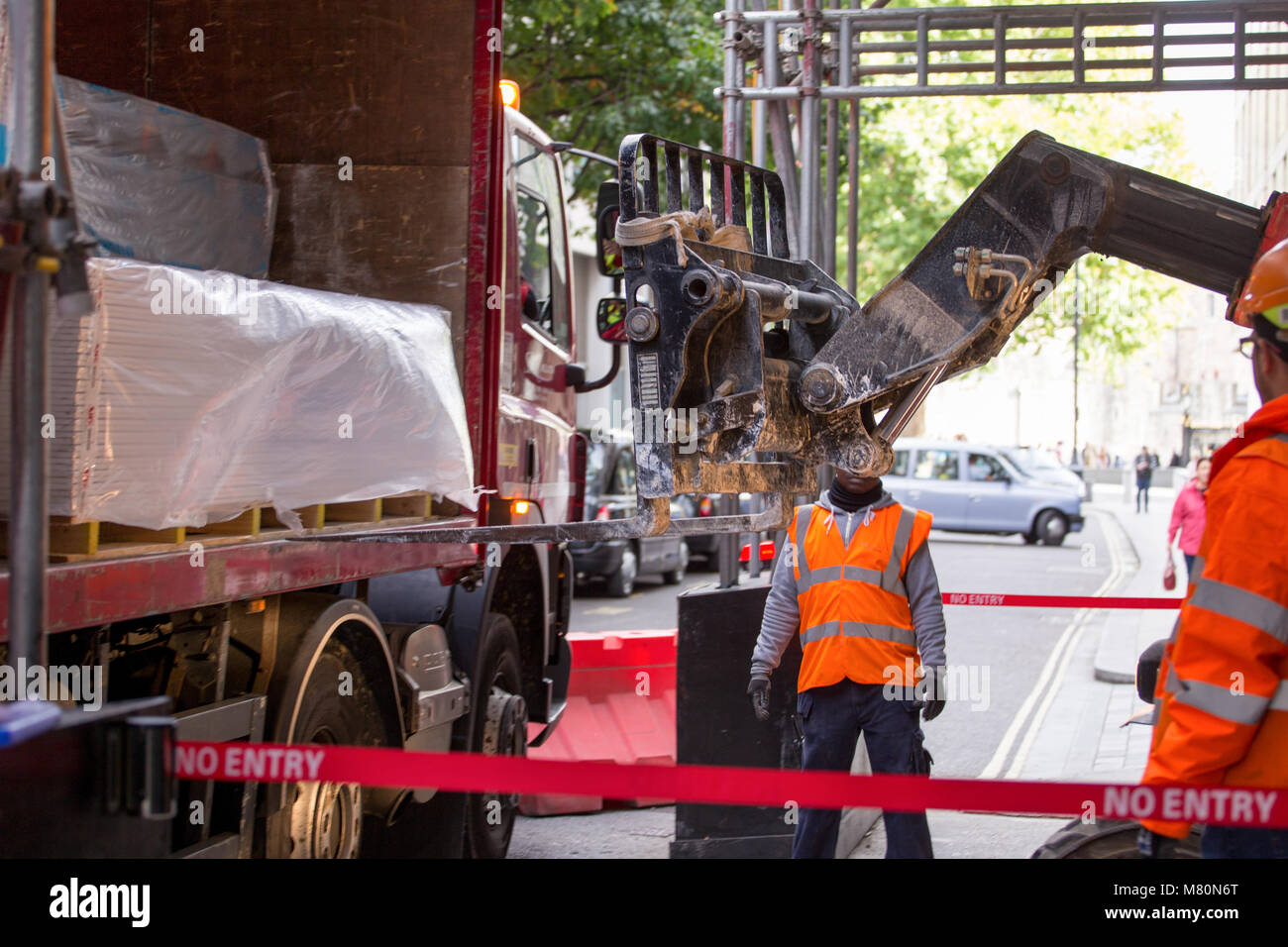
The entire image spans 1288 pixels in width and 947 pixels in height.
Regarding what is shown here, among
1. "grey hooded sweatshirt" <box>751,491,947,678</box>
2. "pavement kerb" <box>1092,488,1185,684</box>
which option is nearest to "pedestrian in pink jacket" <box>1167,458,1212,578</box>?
"pavement kerb" <box>1092,488,1185,684</box>

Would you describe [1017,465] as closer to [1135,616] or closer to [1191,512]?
[1135,616]

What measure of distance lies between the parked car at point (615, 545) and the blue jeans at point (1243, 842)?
12318 millimetres

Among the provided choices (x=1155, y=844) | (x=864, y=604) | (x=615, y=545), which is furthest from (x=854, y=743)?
(x=615, y=545)

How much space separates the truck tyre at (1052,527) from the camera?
2445cm

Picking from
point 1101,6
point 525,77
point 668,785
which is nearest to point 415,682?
point 668,785

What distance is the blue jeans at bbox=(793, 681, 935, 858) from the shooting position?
481 centimetres

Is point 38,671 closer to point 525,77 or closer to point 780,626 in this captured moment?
point 780,626

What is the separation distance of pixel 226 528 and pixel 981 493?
22.4 metres

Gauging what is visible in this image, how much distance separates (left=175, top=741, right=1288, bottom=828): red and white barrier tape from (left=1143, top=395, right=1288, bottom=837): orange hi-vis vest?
0.09 meters

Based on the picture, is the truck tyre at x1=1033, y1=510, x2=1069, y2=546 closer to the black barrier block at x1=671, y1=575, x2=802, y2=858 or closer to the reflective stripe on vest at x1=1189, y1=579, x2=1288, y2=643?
the black barrier block at x1=671, y1=575, x2=802, y2=858

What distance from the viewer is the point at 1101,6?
642cm

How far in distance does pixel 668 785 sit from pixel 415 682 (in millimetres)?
2336

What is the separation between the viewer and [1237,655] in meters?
2.71

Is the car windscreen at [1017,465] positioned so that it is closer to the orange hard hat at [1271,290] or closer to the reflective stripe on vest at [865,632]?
the reflective stripe on vest at [865,632]
